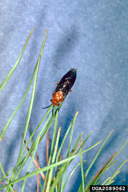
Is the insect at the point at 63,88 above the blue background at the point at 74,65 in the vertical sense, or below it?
below

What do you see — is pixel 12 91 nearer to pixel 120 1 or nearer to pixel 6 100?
pixel 6 100

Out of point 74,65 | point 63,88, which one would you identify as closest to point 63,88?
point 63,88

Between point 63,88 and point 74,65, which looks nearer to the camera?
point 63,88

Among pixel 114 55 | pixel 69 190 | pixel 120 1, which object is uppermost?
pixel 120 1

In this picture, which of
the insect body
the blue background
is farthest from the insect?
the blue background

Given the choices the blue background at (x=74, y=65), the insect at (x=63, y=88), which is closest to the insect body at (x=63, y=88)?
the insect at (x=63, y=88)

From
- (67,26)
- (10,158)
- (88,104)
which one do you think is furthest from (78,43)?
(10,158)

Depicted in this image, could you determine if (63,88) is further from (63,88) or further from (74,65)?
(74,65)

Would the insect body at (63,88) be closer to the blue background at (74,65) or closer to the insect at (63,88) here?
the insect at (63,88)
